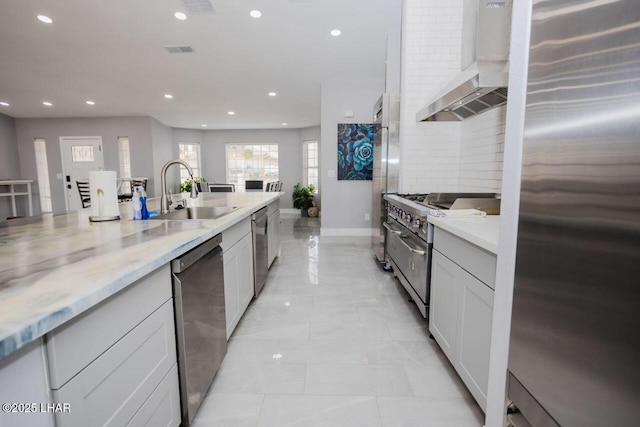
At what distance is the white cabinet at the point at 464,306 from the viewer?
4.32 ft

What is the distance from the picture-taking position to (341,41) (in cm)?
404

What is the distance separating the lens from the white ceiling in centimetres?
327

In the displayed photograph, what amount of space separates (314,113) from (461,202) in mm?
6480

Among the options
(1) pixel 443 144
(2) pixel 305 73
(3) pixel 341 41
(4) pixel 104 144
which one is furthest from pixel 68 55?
(1) pixel 443 144

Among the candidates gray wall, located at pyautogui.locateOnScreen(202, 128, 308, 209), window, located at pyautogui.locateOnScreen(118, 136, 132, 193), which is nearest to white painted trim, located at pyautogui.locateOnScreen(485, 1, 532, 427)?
gray wall, located at pyautogui.locateOnScreen(202, 128, 308, 209)

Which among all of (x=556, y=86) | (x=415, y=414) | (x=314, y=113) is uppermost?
(x=314, y=113)

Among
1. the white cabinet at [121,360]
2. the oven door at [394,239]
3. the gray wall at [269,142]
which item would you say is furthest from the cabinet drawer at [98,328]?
the gray wall at [269,142]

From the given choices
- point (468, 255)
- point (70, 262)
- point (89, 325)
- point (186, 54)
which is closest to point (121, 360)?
point (89, 325)

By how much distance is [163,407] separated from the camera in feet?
3.64

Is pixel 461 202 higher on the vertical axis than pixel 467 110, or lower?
lower

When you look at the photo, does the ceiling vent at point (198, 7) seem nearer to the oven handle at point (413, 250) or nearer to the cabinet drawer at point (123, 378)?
the oven handle at point (413, 250)

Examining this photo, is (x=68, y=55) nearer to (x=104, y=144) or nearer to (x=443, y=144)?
(x=104, y=144)

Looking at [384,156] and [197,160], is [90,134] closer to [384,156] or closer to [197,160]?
[197,160]

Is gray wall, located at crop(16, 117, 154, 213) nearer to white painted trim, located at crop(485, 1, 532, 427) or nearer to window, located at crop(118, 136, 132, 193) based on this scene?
window, located at crop(118, 136, 132, 193)
